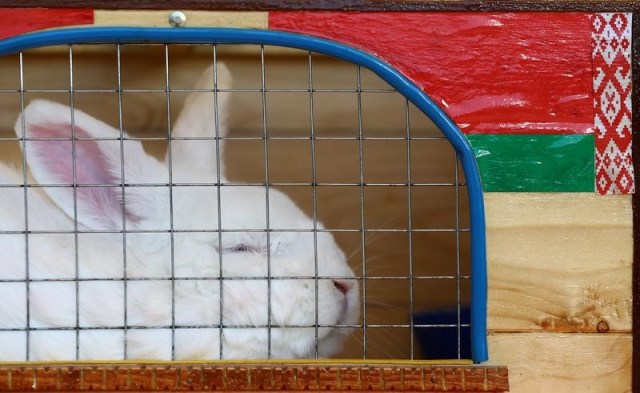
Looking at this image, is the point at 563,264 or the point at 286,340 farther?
the point at 286,340

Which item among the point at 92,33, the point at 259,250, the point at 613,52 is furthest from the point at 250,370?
the point at 613,52

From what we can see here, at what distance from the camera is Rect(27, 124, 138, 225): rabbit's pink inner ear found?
4.60 feet

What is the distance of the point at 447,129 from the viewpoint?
1.32m

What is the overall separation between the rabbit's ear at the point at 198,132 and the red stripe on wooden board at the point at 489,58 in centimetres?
32

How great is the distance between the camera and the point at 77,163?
147 cm

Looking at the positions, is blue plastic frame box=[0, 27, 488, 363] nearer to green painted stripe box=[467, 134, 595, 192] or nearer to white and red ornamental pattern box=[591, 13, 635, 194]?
green painted stripe box=[467, 134, 595, 192]

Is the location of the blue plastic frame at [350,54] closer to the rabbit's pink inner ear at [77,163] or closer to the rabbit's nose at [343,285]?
the rabbit's pink inner ear at [77,163]

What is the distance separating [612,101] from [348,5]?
500 mm

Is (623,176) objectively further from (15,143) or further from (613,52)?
(15,143)

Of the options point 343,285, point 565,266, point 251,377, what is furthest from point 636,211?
point 251,377

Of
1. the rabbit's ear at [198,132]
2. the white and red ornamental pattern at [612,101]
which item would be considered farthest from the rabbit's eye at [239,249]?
the white and red ornamental pattern at [612,101]

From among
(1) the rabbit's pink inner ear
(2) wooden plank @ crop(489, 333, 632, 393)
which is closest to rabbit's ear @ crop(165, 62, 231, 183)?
(1) the rabbit's pink inner ear

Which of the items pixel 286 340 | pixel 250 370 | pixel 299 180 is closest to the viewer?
pixel 250 370

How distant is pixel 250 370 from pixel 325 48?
0.57 meters
